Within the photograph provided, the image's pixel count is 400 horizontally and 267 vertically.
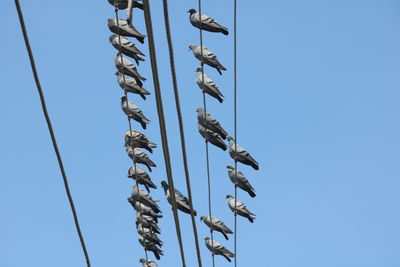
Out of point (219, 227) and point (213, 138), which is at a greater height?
point (213, 138)

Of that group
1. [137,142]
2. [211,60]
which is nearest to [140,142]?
[137,142]

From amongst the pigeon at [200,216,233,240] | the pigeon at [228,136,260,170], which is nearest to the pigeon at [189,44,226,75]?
the pigeon at [228,136,260,170]

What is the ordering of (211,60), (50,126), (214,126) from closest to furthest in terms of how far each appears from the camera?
(50,126), (211,60), (214,126)

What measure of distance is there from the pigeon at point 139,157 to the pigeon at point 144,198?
44 cm

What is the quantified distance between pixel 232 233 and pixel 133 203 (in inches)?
74.6

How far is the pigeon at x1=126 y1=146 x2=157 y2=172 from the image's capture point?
15.1 metres

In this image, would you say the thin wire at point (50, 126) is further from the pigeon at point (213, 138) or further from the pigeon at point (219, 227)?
the pigeon at point (219, 227)

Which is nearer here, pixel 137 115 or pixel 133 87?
pixel 133 87

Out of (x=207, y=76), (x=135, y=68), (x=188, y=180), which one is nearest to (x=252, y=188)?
(x=207, y=76)

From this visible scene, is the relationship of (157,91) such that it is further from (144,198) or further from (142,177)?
(144,198)

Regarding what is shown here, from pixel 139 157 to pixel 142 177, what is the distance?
360 millimetres

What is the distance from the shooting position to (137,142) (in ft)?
48.4

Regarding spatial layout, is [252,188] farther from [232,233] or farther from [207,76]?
[207,76]

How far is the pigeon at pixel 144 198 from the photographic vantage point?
Answer: 50.2ft
